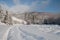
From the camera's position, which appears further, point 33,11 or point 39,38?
point 33,11

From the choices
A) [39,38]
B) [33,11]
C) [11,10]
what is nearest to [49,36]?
[39,38]

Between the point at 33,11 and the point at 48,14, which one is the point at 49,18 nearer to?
the point at 48,14

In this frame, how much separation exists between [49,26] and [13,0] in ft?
1.73

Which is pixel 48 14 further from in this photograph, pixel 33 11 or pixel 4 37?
pixel 4 37

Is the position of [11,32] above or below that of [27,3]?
below

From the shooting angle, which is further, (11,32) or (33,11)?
(33,11)

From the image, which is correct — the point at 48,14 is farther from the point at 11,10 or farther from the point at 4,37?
the point at 4,37

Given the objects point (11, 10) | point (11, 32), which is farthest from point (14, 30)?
point (11, 10)

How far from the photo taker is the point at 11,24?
1210mm

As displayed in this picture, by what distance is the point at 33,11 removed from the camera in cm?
123

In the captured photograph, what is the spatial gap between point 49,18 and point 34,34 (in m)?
0.37

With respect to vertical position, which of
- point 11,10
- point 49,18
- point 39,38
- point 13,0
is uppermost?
point 13,0

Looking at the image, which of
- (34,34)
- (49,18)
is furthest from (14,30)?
(49,18)

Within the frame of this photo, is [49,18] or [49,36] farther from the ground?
[49,18]
